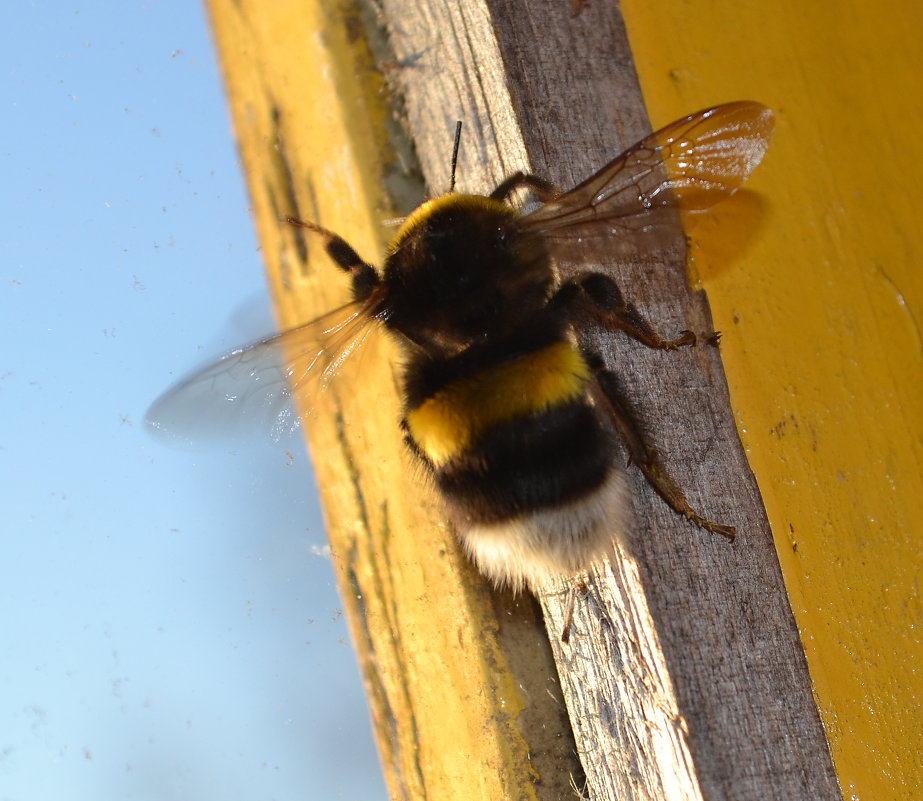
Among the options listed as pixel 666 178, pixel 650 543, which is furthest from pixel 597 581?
pixel 666 178

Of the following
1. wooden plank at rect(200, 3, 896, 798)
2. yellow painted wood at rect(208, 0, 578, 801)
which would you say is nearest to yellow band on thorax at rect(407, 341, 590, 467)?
wooden plank at rect(200, 3, 896, 798)

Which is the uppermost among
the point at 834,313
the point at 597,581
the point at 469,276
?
the point at 469,276

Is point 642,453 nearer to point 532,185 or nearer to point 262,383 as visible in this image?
point 532,185

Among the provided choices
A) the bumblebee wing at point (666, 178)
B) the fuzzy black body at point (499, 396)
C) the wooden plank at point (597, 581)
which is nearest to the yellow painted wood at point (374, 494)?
the wooden plank at point (597, 581)

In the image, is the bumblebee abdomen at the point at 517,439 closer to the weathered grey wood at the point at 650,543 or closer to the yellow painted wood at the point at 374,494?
the weathered grey wood at the point at 650,543

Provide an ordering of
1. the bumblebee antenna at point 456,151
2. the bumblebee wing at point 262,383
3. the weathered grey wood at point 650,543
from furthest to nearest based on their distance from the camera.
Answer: the bumblebee antenna at point 456,151 < the bumblebee wing at point 262,383 < the weathered grey wood at point 650,543

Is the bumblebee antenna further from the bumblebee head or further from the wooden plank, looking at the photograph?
the bumblebee head

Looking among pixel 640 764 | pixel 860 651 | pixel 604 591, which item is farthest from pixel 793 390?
pixel 640 764
